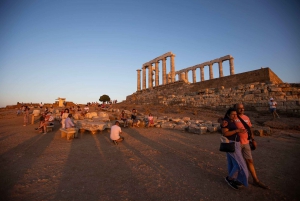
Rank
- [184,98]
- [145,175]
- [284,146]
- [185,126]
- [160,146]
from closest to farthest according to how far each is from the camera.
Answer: [145,175], [284,146], [160,146], [185,126], [184,98]

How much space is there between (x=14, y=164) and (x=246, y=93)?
17388mm

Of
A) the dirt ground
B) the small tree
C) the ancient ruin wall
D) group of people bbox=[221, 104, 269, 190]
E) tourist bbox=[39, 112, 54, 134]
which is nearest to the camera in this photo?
the dirt ground

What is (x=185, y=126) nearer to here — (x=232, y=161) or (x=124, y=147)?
(x=124, y=147)

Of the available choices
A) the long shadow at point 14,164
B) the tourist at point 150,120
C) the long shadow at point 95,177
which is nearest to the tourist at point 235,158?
the long shadow at point 95,177

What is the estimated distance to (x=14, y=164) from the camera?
14.3 feet

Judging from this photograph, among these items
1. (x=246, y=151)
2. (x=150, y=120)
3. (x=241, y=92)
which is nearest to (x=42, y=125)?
(x=150, y=120)

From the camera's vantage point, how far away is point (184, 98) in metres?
20.5

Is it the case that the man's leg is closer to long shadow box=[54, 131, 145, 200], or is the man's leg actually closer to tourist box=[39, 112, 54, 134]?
long shadow box=[54, 131, 145, 200]

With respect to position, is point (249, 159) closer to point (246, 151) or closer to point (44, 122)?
point (246, 151)

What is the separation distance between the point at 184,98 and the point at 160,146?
15.2 metres

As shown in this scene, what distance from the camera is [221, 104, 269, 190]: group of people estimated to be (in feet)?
9.68

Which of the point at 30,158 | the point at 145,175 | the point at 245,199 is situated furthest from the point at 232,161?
the point at 30,158

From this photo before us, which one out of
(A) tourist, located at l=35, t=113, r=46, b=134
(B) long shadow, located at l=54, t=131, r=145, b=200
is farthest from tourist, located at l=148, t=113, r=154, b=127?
(A) tourist, located at l=35, t=113, r=46, b=134

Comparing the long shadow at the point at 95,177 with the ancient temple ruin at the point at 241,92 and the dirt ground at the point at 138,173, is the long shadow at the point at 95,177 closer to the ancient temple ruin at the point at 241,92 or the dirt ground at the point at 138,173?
the dirt ground at the point at 138,173
